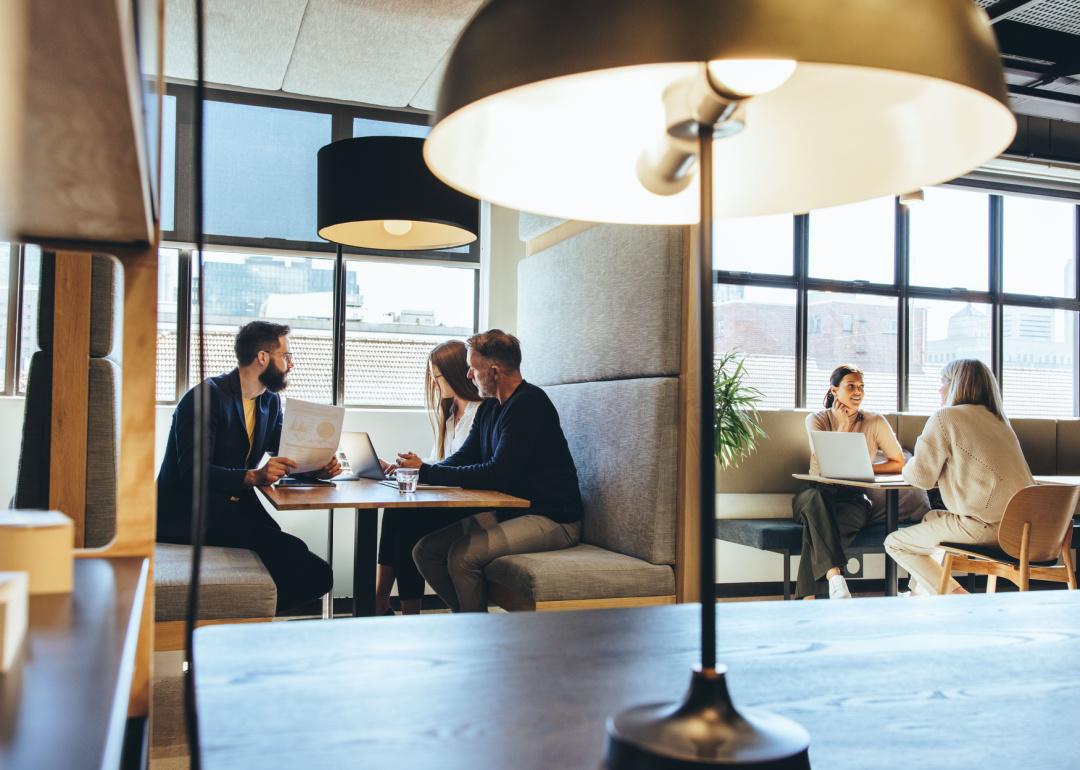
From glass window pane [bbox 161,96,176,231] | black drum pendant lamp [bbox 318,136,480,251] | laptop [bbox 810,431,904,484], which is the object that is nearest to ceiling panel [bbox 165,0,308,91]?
glass window pane [bbox 161,96,176,231]

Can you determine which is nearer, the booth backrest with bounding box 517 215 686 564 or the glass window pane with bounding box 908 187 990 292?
the booth backrest with bounding box 517 215 686 564

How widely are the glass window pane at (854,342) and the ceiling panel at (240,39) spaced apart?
386 centimetres

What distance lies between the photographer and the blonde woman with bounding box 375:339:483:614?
12.6ft

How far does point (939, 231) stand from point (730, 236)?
1839 mm

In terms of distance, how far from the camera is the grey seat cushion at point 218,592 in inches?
101

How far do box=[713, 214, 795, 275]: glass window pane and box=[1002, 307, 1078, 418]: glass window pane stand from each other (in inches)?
80.4

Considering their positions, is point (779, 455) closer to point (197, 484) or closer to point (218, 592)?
point (218, 592)

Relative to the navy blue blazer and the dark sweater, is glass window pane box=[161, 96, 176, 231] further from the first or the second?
the dark sweater

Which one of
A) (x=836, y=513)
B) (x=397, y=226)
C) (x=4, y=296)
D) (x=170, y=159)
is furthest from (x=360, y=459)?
(x=836, y=513)

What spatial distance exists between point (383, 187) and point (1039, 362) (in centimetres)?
592

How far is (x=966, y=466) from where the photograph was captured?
13.5ft

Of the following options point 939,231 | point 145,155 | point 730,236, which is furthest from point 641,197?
point 939,231

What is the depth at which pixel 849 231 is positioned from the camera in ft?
21.5

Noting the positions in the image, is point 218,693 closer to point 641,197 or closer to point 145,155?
point 145,155
